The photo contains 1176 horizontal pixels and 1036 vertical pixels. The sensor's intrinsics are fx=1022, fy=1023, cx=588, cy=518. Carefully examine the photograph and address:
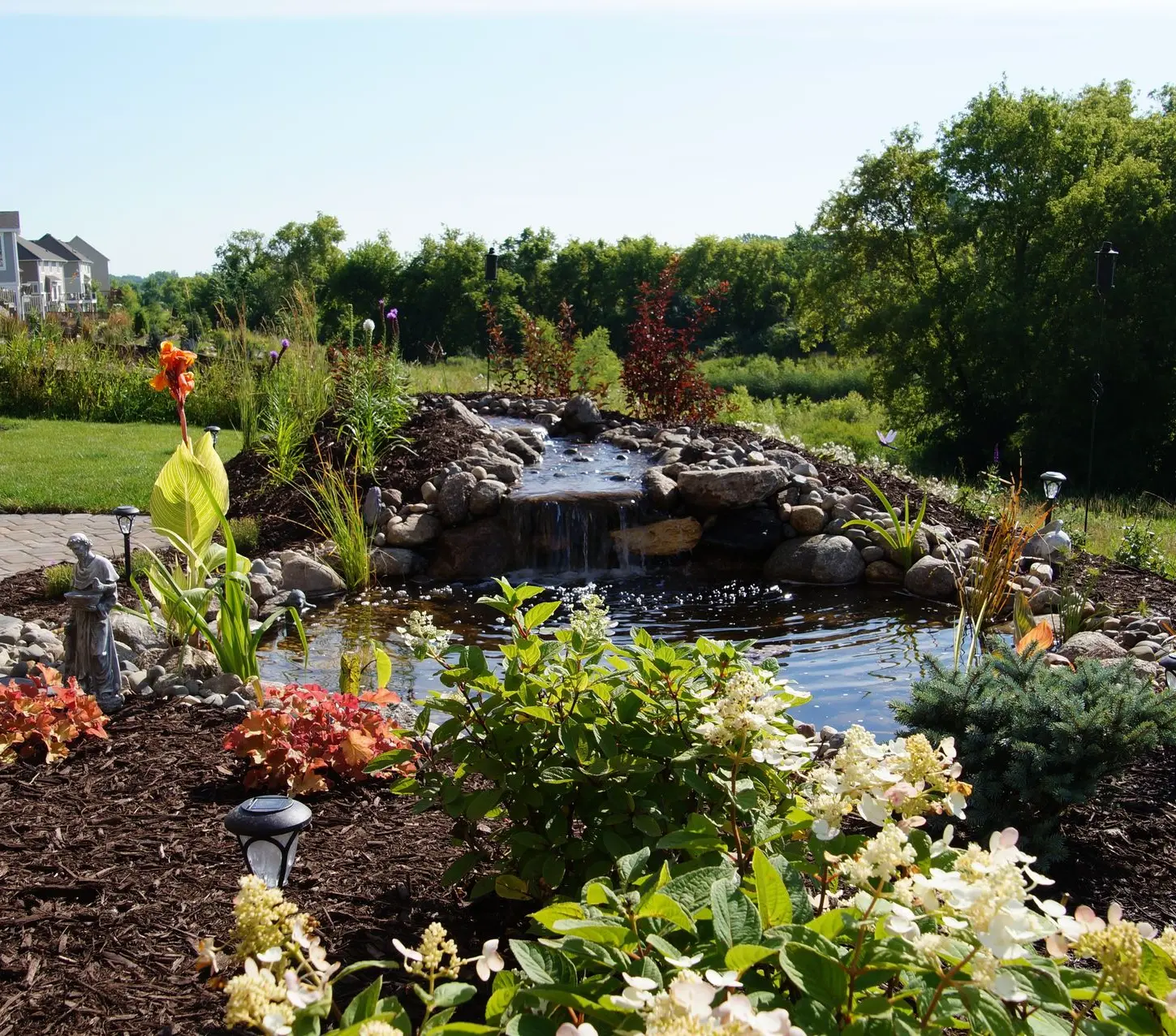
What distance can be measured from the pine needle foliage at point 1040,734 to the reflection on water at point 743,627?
158 centimetres

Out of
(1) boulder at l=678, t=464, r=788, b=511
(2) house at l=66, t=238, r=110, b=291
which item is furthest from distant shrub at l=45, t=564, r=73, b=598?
(2) house at l=66, t=238, r=110, b=291

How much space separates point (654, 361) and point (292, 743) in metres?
8.82

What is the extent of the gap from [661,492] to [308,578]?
2.75 m

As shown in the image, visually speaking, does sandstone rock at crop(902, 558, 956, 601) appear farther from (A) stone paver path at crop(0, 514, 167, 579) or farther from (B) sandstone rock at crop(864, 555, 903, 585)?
(A) stone paver path at crop(0, 514, 167, 579)

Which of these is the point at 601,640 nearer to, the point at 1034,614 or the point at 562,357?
the point at 1034,614

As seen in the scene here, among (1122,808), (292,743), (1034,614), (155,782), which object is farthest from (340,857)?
(1034,614)

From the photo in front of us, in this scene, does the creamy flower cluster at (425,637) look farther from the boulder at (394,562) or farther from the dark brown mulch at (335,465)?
the dark brown mulch at (335,465)

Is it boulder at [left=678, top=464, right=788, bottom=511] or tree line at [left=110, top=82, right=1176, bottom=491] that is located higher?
tree line at [left=110, top=82, right=1176, bottom=491]

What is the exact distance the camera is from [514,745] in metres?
2.14

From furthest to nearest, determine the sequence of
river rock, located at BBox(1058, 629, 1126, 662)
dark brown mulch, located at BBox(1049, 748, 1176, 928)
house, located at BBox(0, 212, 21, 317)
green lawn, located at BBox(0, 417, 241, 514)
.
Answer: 1. house, located at BBox(0, 212, 21, 317)
2. green lawn, located at BBox(0, 417, 241, 514)
3. river rock, located at BBox(1058, 629, 1126, 662)
4. dark brown mulch, located at BBox(1049, 748, 1176, 928)

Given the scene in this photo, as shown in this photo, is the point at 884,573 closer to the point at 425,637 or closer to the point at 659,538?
the point at 659,538

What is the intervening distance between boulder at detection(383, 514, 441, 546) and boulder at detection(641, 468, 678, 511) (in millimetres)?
1676

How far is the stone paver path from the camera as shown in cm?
669

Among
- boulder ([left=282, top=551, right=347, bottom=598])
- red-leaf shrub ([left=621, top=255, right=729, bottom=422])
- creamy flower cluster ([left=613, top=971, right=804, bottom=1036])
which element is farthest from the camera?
red-leaf shrub ([left=621, top=255, right=729, bottom=422])
